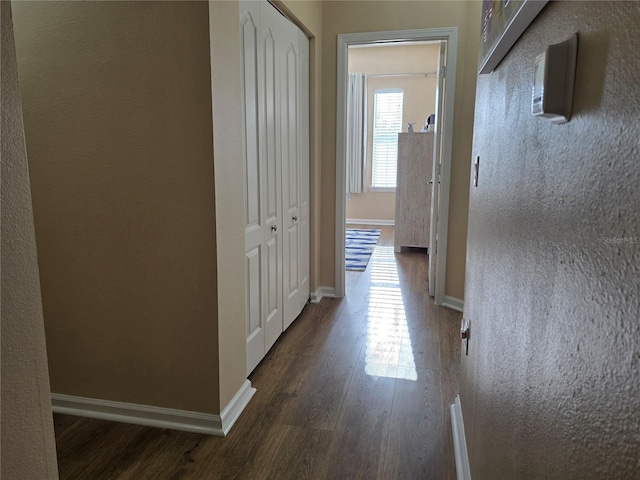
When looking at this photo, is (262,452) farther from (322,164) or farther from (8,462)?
(322,164)

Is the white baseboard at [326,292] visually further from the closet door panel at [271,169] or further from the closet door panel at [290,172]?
the closet door panel at [271,169]

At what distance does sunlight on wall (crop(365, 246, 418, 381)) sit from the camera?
2.76 m

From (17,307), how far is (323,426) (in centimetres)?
175

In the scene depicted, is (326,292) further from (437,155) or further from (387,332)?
(437,155)

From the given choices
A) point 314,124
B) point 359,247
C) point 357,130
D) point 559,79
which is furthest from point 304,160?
point 357,130

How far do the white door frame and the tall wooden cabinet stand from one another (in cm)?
177

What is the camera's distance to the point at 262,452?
1982mm

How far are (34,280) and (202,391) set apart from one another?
1565 mm

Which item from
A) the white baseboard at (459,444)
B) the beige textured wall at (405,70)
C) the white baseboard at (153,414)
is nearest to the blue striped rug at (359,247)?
the beige textured wall at (405,70)

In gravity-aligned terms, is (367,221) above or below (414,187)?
below

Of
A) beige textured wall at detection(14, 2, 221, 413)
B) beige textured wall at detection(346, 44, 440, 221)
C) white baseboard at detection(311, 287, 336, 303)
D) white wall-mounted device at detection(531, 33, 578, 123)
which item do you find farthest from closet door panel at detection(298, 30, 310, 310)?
beige textured wall at detection(346, 44, 440, 221)

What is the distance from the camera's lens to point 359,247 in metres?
6.26

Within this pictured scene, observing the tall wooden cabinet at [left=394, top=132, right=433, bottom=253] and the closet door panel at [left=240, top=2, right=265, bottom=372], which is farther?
the tall wooden cabinet at [left=394, top=132, right=433, bottom=253]

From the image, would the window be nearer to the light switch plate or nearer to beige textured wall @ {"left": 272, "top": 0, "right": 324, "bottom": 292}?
beige textured wall @ {"left": 272, "top": 0, "right": 324, "bottom": 292}
